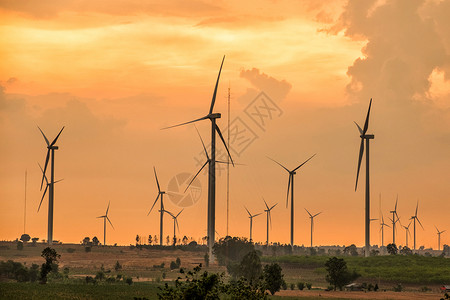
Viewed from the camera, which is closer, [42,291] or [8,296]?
[8,296]

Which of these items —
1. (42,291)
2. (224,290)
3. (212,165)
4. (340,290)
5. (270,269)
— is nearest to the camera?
(224,290)

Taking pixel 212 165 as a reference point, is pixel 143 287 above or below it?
below

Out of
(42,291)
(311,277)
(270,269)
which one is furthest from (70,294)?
(311,277)

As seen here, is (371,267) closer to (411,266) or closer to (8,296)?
(411,266)

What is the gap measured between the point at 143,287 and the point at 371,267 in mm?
67244

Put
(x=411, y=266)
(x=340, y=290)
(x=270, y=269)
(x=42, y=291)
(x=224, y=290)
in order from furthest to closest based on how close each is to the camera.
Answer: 1. (x=411, y=266)
2. (x=340, y=290)
3. (x=270, y=269)
4. (x=42, y=291)
5. (x=224, y=290)

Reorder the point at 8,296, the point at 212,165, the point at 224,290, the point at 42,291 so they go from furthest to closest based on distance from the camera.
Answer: the point at 212,165, the point at 42,291, the point at 8,296, the point at 224,290

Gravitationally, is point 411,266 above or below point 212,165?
below

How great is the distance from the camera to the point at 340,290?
153 meters

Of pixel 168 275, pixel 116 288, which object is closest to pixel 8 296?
pixel 116 288

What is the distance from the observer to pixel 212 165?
178 m

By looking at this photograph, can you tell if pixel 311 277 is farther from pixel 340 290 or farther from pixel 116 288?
pixel 116 288

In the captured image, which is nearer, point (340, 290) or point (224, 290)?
point (224, 290)

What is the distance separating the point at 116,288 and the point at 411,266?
8042 cm
